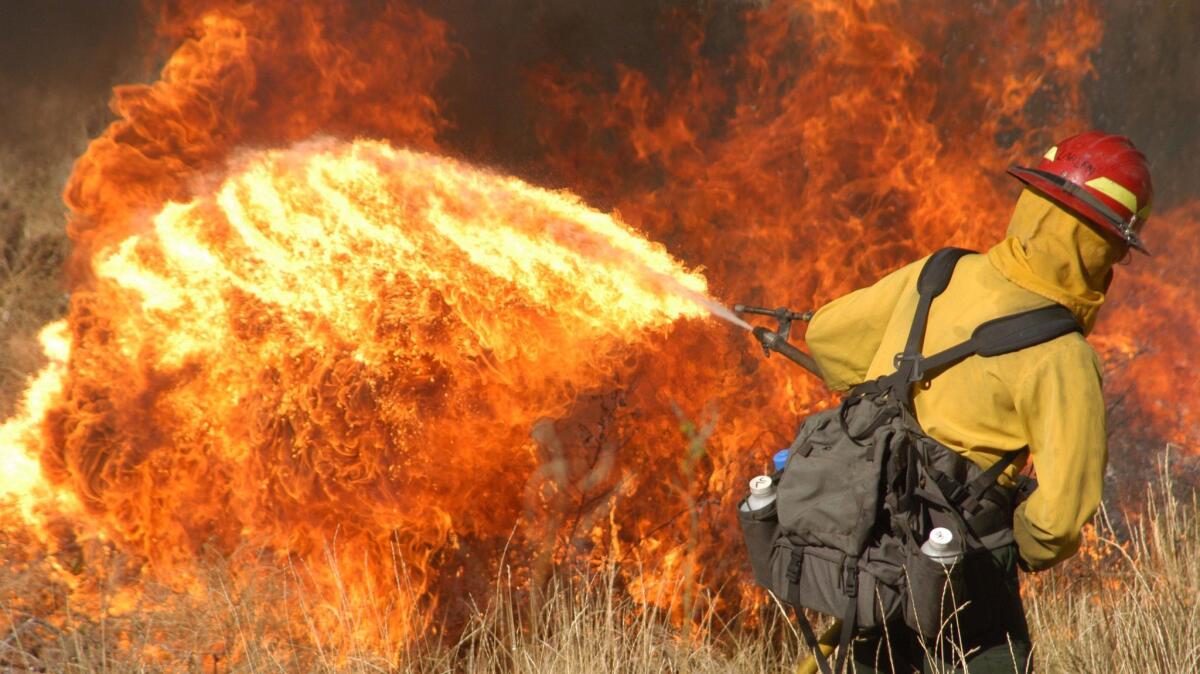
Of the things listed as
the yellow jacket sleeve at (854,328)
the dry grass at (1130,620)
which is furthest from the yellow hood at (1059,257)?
the dry grass at (1130,620)

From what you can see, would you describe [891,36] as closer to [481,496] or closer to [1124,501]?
[1124,501]

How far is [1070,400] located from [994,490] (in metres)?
0.34

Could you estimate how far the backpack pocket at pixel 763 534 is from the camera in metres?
2.91

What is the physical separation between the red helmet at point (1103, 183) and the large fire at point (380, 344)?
2.79 meters

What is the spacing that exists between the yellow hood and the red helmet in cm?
4

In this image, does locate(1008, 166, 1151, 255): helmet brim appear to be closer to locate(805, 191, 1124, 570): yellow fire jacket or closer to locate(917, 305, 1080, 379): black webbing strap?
locate(805, 191, 1124, 570): yellow fire jacket

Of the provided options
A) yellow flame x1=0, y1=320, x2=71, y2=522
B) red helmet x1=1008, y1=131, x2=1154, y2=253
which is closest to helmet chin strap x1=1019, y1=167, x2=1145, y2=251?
red helmet x1=1008, y1=131, x2=1154, y2=253

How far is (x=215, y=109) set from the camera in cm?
587

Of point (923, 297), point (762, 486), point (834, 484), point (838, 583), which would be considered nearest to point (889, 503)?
point (834, 484)

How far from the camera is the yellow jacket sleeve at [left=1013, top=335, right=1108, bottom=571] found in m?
2.57

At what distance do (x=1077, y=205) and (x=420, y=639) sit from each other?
3523 mm

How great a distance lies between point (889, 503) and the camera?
2.66 m

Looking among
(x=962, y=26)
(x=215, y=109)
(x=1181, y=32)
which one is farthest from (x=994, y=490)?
(x=1181, y=32)

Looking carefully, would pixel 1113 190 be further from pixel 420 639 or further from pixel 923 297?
pixel 420 639
